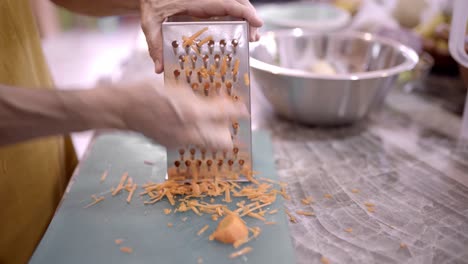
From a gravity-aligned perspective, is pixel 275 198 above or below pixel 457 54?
below

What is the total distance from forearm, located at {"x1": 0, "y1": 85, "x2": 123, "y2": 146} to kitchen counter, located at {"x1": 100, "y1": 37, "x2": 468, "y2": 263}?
0.45 metres

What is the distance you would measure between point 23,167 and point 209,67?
0.50m

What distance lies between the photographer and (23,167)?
0.98m

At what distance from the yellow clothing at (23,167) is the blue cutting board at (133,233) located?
0.09 meters

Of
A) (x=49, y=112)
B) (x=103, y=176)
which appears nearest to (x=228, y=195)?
(x=103, y=176)

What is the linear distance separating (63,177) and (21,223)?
0.89ft

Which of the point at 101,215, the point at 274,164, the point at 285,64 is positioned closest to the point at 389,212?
the point at 274,164

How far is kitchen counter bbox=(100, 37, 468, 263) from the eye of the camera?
2.66 ft

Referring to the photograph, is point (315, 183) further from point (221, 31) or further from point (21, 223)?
point (21, 223)

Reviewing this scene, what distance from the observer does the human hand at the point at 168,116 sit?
0.69m

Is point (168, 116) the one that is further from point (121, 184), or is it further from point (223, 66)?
point (121, 184)

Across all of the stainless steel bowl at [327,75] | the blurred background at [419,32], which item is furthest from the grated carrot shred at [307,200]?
the blurred background at [419,32]

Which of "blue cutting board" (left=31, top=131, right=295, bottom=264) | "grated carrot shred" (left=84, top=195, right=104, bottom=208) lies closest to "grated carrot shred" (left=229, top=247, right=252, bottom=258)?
"blue cutting board" (left=31, top=131, right=295, bottom=264)

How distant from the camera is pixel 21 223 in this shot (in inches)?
37.2
